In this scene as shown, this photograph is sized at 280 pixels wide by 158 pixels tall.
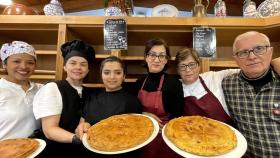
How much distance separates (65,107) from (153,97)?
626 millimetres

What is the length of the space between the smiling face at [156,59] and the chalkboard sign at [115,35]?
420mm

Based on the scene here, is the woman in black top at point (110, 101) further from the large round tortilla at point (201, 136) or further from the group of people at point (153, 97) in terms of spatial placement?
the large round tortilla at point (201, 136)

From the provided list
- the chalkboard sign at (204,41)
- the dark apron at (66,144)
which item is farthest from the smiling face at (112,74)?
the chalkboard sign at (204,41)

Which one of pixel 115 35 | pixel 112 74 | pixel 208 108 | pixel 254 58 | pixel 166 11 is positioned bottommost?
pixel 208 108

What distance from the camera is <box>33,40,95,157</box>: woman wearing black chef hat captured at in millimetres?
1308

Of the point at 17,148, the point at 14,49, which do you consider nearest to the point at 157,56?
the point at 17,148

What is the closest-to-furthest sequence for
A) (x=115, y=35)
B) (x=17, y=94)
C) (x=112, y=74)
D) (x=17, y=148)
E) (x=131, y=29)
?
(x=17, y=148)
(x=112, y=74)
(x=17, y=94)
(x=115, y=35)
(x=131, y=29)

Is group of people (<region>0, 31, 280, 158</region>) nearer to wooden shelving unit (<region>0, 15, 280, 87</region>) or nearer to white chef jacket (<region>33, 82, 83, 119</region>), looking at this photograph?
white chef jacket (<region>33, 82, 83, 119</region>)

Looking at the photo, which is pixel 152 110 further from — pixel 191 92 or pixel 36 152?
pixel 36 152

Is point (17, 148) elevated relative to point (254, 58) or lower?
lower

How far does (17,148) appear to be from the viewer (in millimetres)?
1154

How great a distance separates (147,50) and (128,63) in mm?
916

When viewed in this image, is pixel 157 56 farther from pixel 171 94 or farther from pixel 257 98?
pixel 257 98

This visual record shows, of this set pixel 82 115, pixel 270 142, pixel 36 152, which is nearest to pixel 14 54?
pixel 82 115
